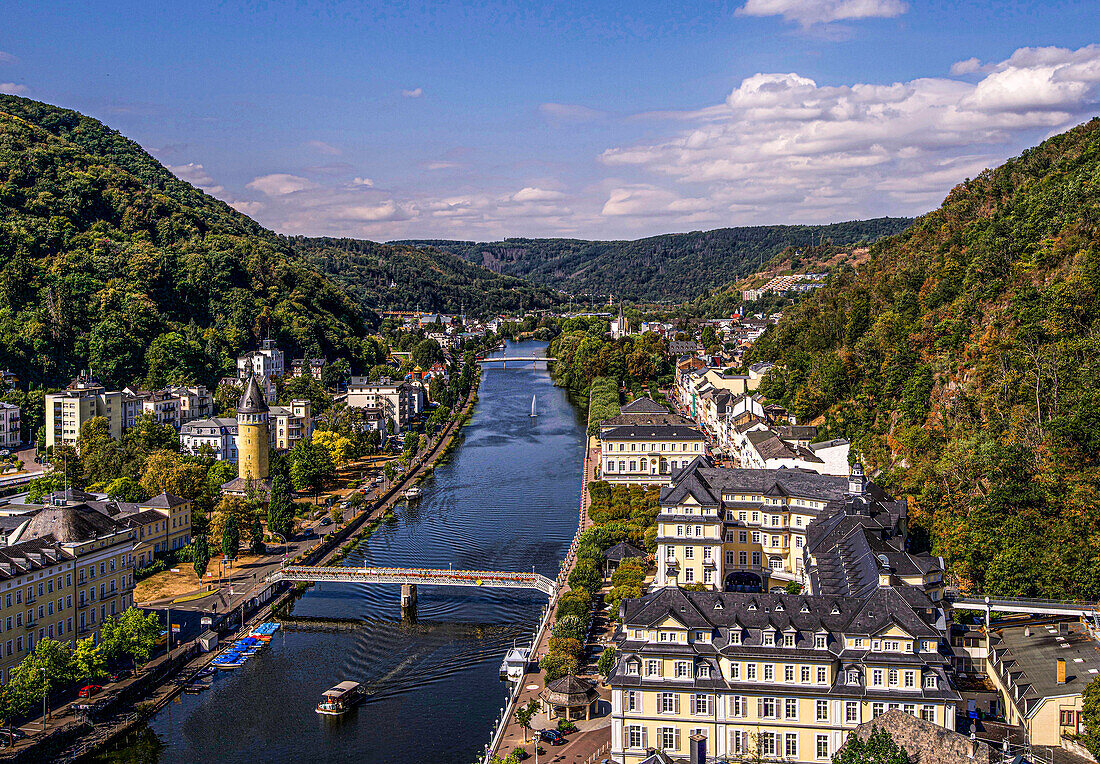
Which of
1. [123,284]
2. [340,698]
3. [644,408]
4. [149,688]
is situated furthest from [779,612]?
[123,284]

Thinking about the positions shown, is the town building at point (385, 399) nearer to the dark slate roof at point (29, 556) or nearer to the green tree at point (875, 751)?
the dark slate roof at point (29, 556)

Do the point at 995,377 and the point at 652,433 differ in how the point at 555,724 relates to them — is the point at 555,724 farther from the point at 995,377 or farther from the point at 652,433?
the point at 652,433

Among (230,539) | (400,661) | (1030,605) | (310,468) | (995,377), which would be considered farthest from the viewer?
(310,468)

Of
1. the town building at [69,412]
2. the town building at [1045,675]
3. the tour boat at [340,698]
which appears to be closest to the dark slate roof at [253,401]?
the town building at [69,412]

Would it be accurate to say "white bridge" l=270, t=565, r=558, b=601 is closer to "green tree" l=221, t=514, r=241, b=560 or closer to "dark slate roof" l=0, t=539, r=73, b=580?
"green tree" l=221, t=514, r=241, b=560

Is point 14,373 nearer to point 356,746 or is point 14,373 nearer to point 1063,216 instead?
point 356,746

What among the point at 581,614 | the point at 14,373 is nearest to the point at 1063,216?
the point at 581,614
